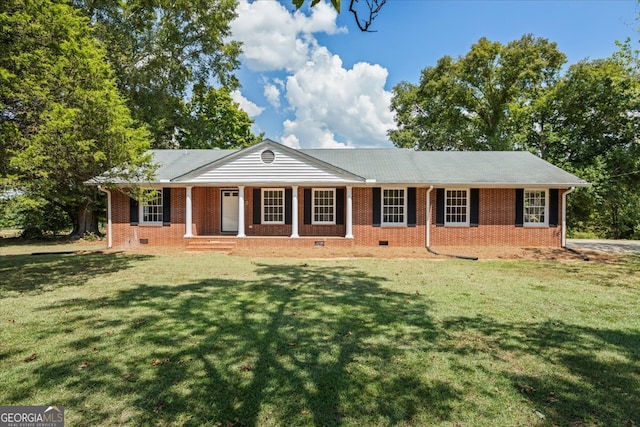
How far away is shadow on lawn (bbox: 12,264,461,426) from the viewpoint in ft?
9.74

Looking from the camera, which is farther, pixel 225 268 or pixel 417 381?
pixel 225 268

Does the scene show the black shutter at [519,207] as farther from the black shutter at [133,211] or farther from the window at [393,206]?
the black shutter at [133,211]

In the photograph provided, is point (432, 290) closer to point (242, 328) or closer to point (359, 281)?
point (359, 281)

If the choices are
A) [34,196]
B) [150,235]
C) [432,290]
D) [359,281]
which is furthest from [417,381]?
[150,235]

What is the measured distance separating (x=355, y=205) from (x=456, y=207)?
14.3ft

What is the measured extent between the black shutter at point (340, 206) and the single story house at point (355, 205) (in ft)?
0.15

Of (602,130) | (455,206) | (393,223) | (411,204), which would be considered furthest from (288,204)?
(602,130)

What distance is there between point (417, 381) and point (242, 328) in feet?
8.36

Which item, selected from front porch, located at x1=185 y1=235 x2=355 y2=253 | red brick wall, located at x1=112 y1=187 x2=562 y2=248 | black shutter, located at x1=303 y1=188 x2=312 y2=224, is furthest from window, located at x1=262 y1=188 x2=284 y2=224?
front porch, located at x1=185 y1=235 x2=355 y2=253

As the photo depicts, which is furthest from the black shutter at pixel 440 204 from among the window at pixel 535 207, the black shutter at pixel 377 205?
the window at pixel 535 207

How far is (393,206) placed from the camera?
15.1 meters

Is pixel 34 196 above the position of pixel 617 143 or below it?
below

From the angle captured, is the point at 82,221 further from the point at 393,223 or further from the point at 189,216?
the point at 393,223

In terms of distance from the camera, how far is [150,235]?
602 inches
